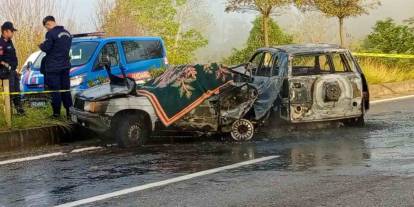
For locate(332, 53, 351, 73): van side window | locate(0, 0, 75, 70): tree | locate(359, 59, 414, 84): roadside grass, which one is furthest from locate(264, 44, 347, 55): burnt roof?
locate(0, 0, 75, 70): tree

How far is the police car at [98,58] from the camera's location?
12.3 m

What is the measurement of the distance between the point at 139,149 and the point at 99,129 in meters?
0.64

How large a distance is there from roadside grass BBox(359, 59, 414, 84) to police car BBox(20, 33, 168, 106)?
6.21 m

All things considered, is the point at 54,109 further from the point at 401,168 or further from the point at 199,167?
the point at 401,168

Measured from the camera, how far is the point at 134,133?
8586mm

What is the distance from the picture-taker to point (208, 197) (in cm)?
561

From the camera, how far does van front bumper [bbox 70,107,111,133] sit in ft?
27.5

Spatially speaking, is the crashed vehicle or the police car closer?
the crashed vehicle

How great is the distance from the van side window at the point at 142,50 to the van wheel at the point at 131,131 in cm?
464

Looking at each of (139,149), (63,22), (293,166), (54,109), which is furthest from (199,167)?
(63,22)

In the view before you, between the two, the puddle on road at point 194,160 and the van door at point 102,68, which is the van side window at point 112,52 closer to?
the van door at point 102,68

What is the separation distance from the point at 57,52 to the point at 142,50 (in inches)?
146

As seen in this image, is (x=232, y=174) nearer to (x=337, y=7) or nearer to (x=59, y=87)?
(x=59, y=87)

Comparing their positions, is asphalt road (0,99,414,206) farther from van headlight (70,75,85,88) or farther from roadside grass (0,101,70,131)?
van headlight (70,75,85,88)
